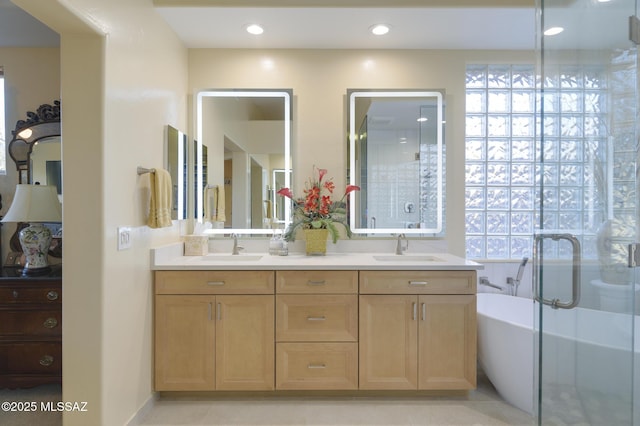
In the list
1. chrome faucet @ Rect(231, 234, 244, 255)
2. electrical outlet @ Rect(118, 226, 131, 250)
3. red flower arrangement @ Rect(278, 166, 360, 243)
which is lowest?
chrome faucet @ Rect(231, 234, 244, 255)

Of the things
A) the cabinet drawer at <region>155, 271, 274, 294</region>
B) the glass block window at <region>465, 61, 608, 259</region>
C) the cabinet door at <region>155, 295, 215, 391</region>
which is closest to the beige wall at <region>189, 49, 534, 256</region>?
the glass block window at <region>465, 61, 608, 259</region>

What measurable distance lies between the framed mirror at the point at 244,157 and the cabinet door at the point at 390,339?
3.35 feet

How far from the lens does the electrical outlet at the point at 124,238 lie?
68.0 inches

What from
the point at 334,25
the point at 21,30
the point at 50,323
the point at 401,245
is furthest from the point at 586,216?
the point at 21,30

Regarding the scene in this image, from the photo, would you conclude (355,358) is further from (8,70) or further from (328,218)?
(8,70)

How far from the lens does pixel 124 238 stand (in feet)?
5.80

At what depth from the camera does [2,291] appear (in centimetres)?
206

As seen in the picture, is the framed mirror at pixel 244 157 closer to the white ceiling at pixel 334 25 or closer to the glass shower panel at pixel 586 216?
the white ceiling at pixel 334 25

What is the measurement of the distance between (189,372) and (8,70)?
8.51ft

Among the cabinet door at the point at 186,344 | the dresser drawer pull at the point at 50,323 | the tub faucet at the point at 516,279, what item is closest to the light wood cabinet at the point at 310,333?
the cabinet door at the point at 186,344

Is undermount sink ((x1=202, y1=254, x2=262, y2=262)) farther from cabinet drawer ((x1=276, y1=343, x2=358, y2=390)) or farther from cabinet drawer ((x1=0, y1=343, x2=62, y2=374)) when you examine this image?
cabinet drawer ((x1=0, y1=343, x2=62, y2=374))

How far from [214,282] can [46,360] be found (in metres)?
1.16

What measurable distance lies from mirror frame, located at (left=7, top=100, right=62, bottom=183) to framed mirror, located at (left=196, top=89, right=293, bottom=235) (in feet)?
3.35

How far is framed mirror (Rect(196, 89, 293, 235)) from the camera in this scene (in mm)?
2684
